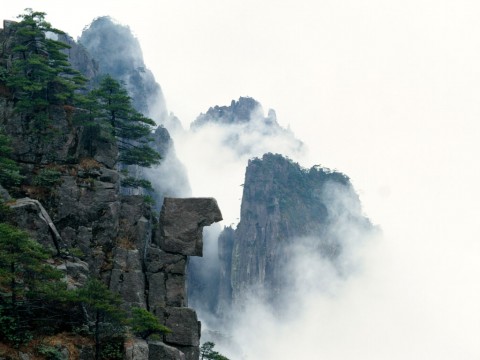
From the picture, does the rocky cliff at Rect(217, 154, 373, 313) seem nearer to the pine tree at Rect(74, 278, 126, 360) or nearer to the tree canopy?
the tree canopy

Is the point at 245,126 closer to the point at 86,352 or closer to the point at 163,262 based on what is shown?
the point at 163,262

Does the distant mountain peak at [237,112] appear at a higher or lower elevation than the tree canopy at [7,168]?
higher

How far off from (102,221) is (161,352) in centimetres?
876

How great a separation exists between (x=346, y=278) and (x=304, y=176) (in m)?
31.9

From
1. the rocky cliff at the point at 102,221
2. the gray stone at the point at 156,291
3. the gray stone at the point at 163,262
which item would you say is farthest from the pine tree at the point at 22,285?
the gray stone at the point at 163,262

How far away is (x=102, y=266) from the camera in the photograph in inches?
1153

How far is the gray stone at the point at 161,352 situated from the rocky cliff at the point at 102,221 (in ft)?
0.20

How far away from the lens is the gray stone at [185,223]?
102 feet

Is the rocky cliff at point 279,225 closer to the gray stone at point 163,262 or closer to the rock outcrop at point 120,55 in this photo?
the rock outcrop at point 120,55

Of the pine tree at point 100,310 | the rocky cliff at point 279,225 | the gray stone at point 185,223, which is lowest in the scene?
the pine tree at point 100,310

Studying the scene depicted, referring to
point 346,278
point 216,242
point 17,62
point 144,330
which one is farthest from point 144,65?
point 144,330

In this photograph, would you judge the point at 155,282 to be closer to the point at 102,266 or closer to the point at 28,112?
the point at 102,266

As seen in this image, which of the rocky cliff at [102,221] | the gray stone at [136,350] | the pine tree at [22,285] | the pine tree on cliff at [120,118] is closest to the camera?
the pine tree at [22,285]

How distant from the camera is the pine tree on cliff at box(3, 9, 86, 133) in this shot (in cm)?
3203
